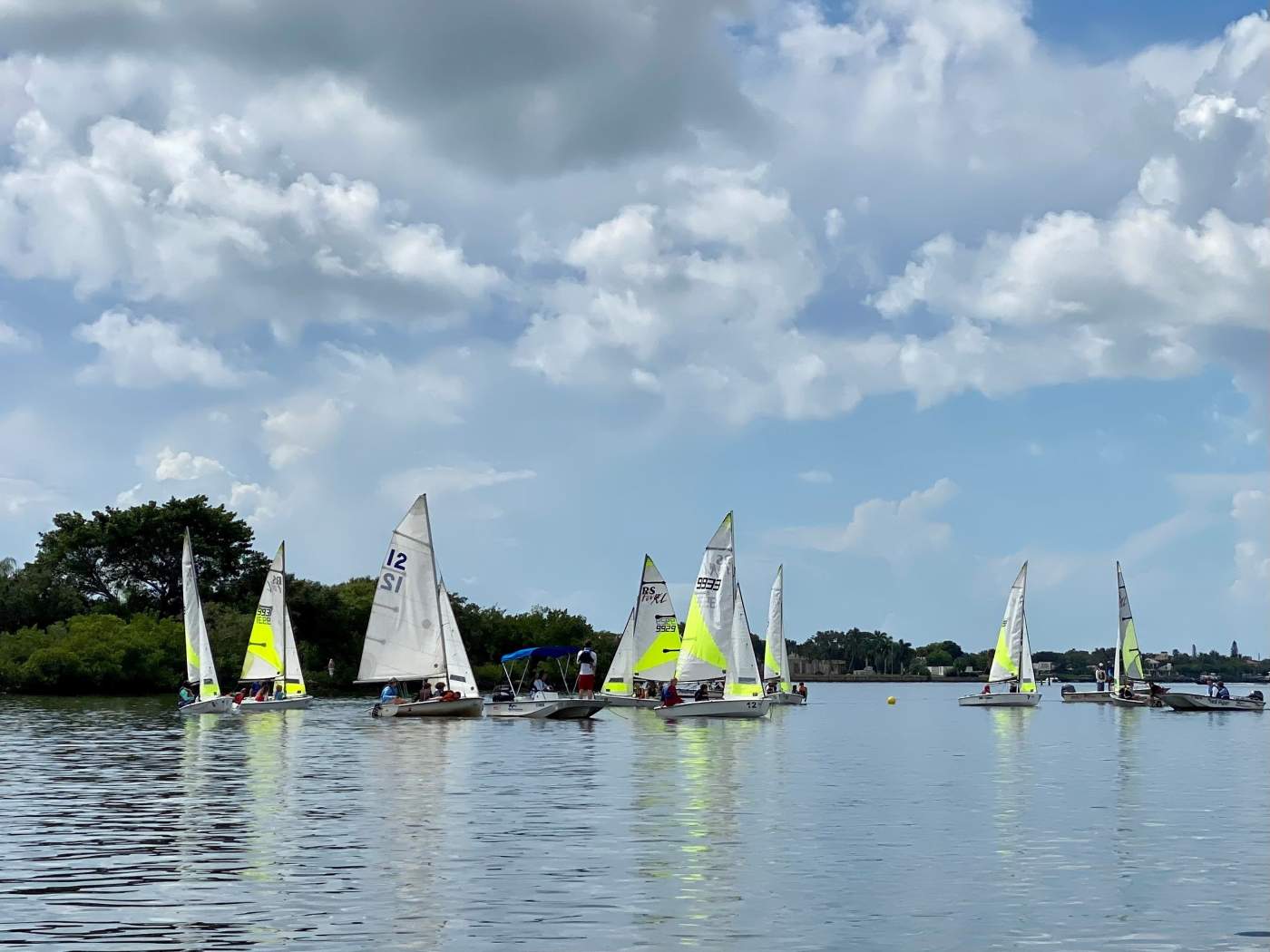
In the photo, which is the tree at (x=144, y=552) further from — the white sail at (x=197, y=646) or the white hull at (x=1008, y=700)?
the white hull at (x=1008, y=700)

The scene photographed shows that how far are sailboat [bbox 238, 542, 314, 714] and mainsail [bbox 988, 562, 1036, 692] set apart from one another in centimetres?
5159

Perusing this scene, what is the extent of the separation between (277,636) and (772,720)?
92.9 ft

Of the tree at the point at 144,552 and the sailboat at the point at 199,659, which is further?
the tree at the point at 144,552

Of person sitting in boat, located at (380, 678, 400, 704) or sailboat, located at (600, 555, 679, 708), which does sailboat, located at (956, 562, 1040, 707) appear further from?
person sitting in boat, located at (380, 678, 400, 704)

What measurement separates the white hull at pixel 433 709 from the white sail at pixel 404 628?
124 cm

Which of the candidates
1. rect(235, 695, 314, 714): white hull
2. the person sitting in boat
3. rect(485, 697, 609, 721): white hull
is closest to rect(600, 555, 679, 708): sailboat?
rect(485, 697, 609, 721): white hull

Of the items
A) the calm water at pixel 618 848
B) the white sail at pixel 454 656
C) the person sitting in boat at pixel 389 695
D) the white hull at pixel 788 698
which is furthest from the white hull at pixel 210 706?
the white hull at pixel 788 698

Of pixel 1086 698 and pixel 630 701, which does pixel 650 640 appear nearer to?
pixel 630 701

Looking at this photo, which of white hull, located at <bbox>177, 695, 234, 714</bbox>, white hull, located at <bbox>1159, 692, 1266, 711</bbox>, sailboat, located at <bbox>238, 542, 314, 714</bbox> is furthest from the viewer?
white hull, located at <bbox>1159, 692, 1266, 711</bbox>

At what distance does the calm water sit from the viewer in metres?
17.9

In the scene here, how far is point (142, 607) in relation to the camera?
120 m

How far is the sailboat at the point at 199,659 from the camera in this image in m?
79.5

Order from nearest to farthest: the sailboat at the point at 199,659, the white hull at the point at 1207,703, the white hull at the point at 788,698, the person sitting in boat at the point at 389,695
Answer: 1. the person sitting in boat at the point at 389,695
2. the sailboat at the point at 199,659
3. the white hull at the point at 1207,703
4. the white hull at the point at 788,698

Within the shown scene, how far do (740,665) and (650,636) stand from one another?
697cm
